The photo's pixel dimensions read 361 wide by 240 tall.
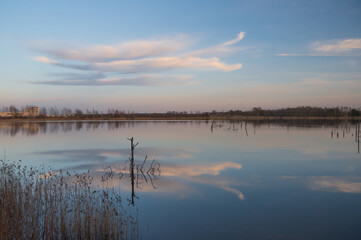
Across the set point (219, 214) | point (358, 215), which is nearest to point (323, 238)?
point (358, 215)

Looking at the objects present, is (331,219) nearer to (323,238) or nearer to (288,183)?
(323,238)

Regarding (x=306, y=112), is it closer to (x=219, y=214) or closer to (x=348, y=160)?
(x=348, y=160)

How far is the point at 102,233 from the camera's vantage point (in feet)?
14.8

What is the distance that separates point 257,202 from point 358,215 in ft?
6.48

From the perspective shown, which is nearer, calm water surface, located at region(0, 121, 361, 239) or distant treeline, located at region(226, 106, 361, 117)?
calm water surface, located at region(0, 121, 361, 239)

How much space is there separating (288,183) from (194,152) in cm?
709

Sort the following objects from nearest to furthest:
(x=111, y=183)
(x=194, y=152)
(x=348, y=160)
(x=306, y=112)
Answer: (x=111, y=183) → (x=348, y=160) → (x=194, y=152) → (x=306, y=112)

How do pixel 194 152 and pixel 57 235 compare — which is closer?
pixel 57 235

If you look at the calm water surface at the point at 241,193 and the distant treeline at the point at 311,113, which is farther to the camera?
the distant treeline at the point at 311,113

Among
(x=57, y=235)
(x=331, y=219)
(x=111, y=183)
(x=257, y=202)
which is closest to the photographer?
(x=57, y=235)

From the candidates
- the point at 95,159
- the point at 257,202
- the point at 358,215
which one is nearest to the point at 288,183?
the point at 257,202

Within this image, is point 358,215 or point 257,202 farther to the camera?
point 257,202

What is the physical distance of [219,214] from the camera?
236 inches

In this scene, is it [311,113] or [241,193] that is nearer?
[241,193]
